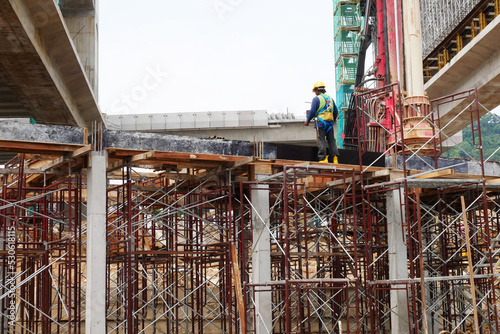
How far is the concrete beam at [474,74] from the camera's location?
2736cm

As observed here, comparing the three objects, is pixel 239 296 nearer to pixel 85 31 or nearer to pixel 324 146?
pixel 324 146

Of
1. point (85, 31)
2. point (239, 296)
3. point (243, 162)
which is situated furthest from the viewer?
point (85, 31)

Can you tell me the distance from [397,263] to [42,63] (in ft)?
36.4

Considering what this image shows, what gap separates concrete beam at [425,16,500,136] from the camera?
89.8ft

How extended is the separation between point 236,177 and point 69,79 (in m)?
8.15

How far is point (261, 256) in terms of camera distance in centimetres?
1816

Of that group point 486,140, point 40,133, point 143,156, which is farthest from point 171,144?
point 486,140

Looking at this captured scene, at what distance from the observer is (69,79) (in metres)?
25.0

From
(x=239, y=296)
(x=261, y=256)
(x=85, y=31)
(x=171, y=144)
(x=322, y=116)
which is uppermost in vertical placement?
(x=85, y=31)

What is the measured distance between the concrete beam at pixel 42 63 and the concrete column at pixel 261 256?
7.04 metres

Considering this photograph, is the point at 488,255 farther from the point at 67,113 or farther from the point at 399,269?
the point at 67,113

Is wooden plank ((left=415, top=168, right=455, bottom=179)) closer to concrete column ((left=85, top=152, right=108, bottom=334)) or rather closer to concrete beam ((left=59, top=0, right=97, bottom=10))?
concrete column ((left=85, top=152, right=108, bottom=334))

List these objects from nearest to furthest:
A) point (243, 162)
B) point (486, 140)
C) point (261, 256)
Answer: point (243, 162) → point (261, 256) → point (486, 140)

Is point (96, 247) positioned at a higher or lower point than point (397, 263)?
higher
